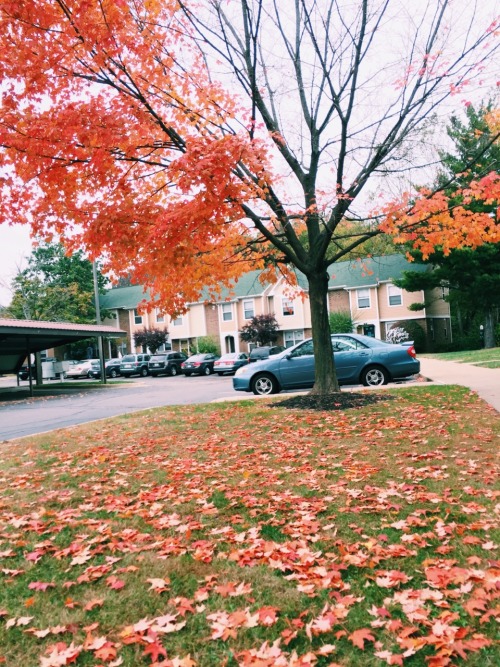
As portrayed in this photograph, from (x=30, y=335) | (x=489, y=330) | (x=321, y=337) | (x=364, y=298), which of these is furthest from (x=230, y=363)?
(x=321, y=337)

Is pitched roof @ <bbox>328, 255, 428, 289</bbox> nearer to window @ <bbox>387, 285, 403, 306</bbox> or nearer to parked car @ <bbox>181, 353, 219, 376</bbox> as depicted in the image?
window @ <bbox>387, 285, 403, 306</bbox>

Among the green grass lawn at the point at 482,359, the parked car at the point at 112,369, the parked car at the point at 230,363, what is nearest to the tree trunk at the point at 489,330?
the green grass lawn at the point at 482,359

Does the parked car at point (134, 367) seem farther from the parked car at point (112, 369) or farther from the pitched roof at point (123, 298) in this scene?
the pitched roof at point (123, 298)

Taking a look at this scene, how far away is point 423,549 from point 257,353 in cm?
3019

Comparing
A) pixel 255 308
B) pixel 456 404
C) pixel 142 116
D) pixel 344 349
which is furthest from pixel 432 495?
pixel 255 308

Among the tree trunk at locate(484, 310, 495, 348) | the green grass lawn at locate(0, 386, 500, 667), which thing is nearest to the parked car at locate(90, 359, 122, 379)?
the tree trunk at locate(484, 310, 495, 348)

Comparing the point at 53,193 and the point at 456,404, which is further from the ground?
the point at 53,193

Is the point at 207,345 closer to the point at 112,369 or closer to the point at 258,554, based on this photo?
the point at 112,369

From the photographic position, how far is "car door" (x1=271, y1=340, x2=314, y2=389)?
1465 centimetres

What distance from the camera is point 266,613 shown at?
3.09 m

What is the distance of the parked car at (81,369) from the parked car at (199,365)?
10.2 m

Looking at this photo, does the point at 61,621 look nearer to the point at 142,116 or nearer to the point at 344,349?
the point at 142,116

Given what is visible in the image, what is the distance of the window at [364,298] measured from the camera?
141 ft

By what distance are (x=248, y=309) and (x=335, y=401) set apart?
1403 inches
